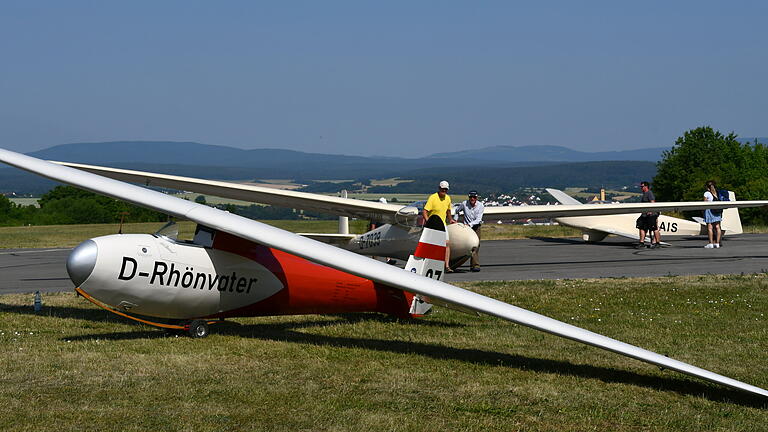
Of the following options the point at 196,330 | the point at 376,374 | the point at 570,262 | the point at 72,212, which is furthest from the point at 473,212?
the point at 72,212

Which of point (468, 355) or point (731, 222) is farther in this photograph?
point (731, 222)

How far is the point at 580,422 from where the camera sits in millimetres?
6320

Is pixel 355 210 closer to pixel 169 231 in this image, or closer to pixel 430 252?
pixel 430 252

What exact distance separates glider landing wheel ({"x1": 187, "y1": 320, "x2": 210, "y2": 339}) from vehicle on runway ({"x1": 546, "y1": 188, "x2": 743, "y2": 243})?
17.5 meters

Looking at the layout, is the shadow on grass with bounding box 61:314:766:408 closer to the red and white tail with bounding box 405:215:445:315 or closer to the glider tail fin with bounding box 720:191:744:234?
the red and white tail with bounding box 405:215:445:315

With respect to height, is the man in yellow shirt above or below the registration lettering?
above

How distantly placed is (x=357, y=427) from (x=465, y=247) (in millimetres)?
10030

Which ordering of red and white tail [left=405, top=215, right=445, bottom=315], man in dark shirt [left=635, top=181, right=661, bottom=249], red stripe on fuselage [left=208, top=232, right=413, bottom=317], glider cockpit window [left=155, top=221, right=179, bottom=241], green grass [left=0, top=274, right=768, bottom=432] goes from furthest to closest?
man in dark shirt [left=635, top=181, right=661, bottom=249] < red and white tail [left=405, top=215, right=445, bottom=315] < red stripe on fuselage [left=208, top=232, right=413, bottom=317] < glider cockpit window [left=155, top=221, right=179, bottom=241] < green grass [left=0, top=274, right=768, bottom=432]

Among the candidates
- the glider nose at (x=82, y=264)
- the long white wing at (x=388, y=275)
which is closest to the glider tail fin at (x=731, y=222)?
the long white wing at (x=388, y=275)

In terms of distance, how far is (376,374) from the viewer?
25.9 ft

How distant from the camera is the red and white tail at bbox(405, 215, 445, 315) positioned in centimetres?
1044

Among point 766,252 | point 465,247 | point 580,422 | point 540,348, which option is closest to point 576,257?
point 766,252

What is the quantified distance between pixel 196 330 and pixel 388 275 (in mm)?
3130

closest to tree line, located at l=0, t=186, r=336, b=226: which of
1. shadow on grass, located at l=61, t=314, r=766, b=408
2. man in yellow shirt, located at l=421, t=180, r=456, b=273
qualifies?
man in yellow shirt, located at l=421, t=180, r=456, b=273
